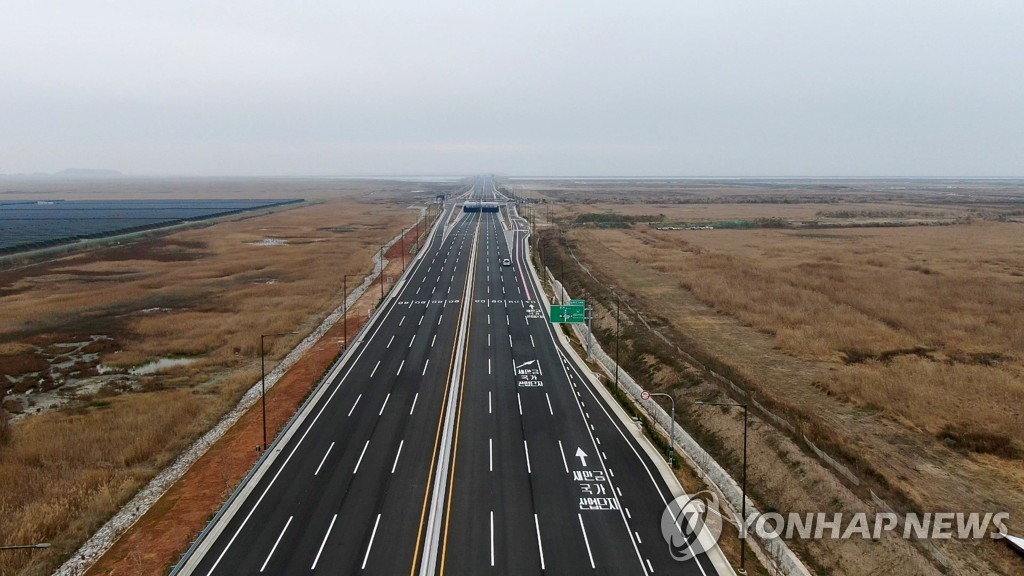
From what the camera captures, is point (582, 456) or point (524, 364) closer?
point (582, 456)

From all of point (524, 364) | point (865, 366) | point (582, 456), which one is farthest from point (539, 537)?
point (865, 366)

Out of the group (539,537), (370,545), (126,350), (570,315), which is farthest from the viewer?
(126,350)

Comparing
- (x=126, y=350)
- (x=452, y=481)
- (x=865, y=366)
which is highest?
(x=126, y=350)

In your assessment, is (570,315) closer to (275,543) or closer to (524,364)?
(524,364)

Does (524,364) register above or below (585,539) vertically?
above

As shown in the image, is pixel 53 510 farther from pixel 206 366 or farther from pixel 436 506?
pixel 206 366

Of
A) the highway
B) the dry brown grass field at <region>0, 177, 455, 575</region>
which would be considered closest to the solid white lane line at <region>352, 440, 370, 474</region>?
the highway
